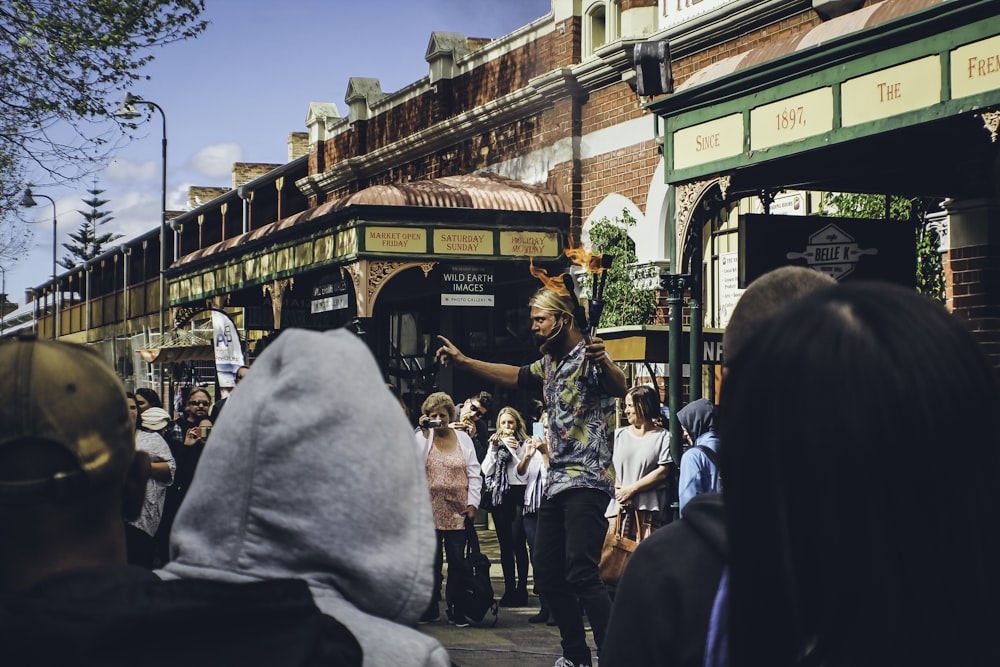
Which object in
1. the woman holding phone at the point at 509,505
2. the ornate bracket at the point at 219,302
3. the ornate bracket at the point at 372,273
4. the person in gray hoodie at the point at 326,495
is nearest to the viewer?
the person in gray hoodie at the point at 326,495

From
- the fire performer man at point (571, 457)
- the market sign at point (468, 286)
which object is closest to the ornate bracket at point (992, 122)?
the fire performer man at point (571, 457)

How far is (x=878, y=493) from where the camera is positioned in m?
1.43

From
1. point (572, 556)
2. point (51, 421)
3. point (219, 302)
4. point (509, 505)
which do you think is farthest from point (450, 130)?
point (51, 421)

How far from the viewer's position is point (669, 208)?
16.1m

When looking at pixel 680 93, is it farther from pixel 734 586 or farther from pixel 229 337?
pixel 229 337

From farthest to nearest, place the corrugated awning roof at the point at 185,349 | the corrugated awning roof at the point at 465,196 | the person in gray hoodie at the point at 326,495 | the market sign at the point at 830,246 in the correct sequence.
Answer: the corrugated awning roof at the point at 185,349 → the corrugated awning roof at the point at 465,196 → the market sign at the point at 830,246 → the person in gray hoodie at the point at 326,495

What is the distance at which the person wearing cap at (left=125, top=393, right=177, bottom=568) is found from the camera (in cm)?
666

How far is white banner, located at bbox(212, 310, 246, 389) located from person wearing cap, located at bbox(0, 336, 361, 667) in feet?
50.7

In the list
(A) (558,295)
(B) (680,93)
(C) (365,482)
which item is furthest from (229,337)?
(C) (365,482)

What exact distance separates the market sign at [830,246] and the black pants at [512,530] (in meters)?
3.42

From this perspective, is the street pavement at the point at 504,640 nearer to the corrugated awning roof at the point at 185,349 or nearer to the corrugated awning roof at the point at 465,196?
the corrugated awning roof at the point at 465,196

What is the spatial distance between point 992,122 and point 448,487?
516 centimetres

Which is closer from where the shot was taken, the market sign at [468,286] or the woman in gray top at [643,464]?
the woman in gray top at [643,464]

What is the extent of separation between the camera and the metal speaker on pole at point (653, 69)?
12.1m
